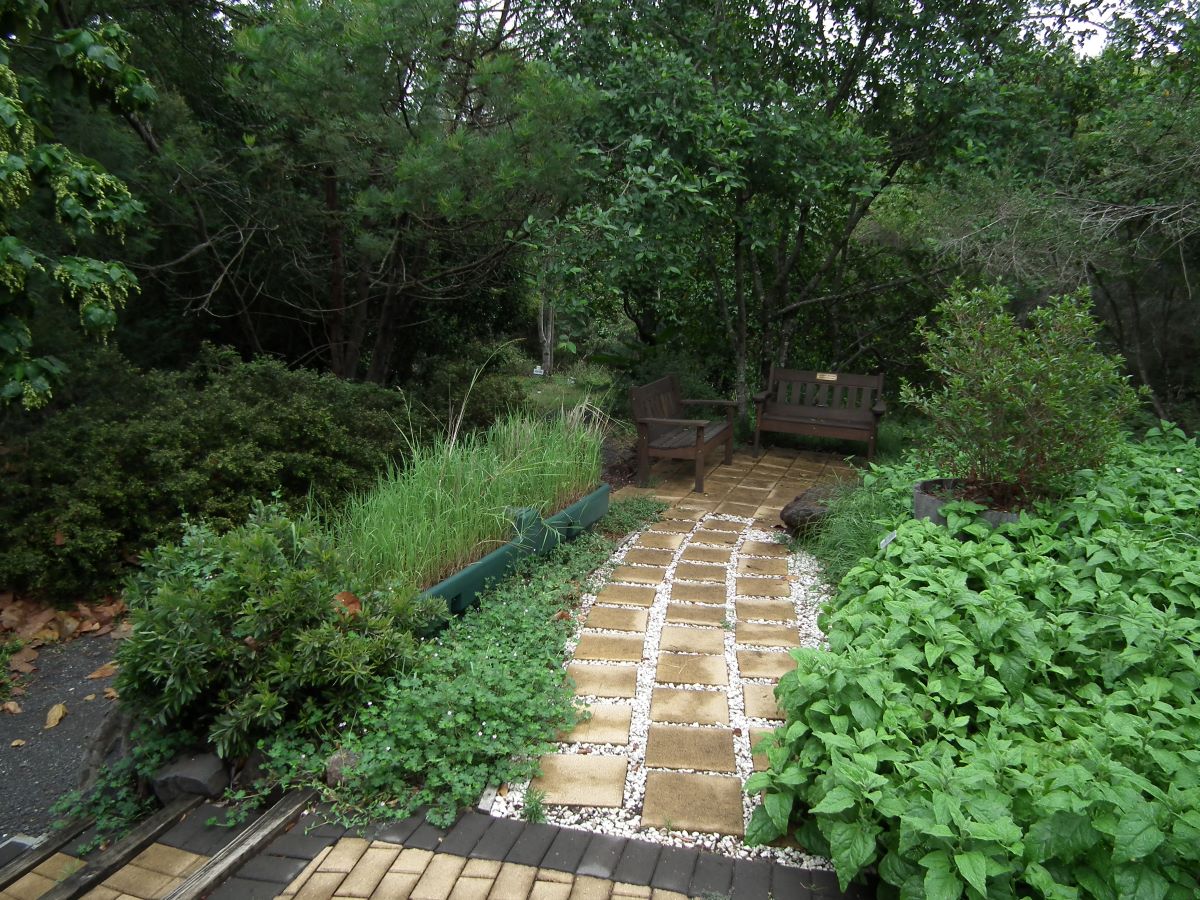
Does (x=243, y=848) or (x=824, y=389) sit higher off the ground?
(x=824, y=389)

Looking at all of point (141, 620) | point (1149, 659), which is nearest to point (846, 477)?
point (1149, 659)

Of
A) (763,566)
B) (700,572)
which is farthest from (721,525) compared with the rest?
(700,572)

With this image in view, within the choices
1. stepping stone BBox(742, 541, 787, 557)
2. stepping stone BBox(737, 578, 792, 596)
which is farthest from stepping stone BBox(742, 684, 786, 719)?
stepping stone BBox(742, 541, 787, 557)

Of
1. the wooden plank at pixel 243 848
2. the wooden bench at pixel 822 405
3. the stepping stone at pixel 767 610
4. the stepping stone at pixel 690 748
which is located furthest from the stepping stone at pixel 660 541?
the wooden plank at pixel 243 848

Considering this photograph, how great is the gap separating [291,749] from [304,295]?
493 cm

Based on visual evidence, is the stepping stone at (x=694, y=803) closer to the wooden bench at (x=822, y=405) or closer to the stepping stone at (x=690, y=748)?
the stepping stone at (x=690, y=748)

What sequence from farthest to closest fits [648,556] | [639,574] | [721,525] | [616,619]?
[721,525], [648,556], [639,574], [616,619]

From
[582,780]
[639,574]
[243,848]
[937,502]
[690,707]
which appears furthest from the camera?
[639,574]

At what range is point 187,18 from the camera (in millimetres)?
5695

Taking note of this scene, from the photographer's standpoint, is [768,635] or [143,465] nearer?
[768,635]

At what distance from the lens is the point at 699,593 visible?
409 cm

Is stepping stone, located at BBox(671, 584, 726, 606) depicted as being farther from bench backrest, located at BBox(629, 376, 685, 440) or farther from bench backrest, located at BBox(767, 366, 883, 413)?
bench backrest, located at BBox(767, 366, 883, 413)

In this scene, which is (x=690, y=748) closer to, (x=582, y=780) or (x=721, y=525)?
(x=582, y=780)

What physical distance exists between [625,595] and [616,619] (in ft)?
1.05
